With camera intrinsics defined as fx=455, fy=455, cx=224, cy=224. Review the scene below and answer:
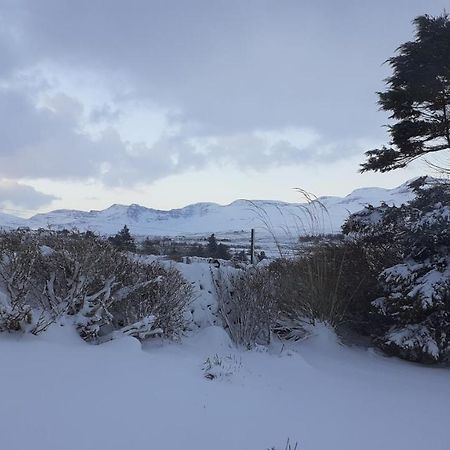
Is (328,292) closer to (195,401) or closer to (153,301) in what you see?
(153,301)

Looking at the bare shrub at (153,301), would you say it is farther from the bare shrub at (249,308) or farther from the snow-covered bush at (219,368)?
the snow-covered bush at (219,368)

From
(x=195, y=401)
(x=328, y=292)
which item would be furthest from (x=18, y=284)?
(x=328, y=292)

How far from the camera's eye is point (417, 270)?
746 centimetres

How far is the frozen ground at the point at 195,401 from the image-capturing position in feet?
11.7

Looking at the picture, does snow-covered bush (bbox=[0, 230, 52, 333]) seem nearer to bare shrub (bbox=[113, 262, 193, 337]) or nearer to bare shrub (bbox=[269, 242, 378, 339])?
bare shrub (bbox=[113, 262, 193, 337])

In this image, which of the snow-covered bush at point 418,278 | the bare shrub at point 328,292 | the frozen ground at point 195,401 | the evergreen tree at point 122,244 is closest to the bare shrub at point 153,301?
the frozen ground at point 195,401

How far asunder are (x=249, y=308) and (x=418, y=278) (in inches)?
112

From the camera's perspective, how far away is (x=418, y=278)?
24.2 ft

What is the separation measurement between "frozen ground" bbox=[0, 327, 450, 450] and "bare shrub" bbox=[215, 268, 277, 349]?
3.44ft

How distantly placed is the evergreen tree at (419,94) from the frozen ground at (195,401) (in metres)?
5.07

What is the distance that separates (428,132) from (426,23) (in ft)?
7.44

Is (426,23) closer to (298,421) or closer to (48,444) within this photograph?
(298,421)

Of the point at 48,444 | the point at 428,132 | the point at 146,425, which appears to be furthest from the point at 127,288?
the point at 428,132

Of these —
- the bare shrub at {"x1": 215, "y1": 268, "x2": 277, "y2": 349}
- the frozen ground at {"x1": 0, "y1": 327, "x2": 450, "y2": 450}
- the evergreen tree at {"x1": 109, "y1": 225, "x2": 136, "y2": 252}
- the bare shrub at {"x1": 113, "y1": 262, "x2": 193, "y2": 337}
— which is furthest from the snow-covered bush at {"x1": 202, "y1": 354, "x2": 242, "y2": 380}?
the evergreen tree at {"x1": 109, "y1": 225, "x2": 136, "y2": 252}
